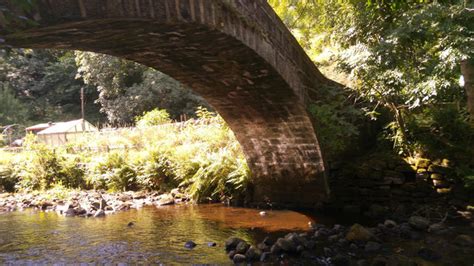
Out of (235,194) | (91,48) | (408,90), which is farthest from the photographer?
(235,194)

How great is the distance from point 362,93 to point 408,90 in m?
1.18

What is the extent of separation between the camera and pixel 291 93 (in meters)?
6.98

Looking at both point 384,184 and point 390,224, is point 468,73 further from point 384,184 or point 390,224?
point 384,184

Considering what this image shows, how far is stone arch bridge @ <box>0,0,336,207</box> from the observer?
332 cm

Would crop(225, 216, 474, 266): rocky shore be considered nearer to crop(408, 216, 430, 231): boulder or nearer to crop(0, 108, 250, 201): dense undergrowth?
crop(408, 216, 430, 231): boulder

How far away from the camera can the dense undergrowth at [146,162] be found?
9.50 metres

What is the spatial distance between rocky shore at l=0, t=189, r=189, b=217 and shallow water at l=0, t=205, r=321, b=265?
0.39 m

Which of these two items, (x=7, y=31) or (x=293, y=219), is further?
(x=293, y=219)

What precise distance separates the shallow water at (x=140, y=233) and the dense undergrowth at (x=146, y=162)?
722mm

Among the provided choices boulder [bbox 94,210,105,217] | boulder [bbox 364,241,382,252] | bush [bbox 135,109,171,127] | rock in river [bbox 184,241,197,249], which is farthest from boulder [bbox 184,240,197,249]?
bush [bbox 135,109,171,127]

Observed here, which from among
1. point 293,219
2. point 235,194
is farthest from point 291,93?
point 235,194

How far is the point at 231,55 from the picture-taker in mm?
5672

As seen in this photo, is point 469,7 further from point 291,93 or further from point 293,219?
point 293,219

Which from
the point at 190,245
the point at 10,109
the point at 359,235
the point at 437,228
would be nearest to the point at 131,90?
the point at 10,109
